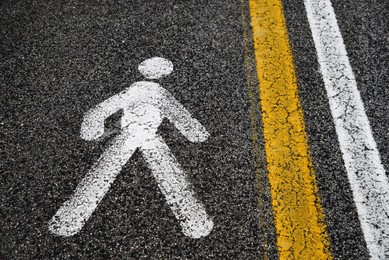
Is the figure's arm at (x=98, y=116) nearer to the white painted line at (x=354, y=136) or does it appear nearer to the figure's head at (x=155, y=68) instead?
the figure's head at (x=155, y=68)

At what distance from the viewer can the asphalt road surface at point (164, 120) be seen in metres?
2.09

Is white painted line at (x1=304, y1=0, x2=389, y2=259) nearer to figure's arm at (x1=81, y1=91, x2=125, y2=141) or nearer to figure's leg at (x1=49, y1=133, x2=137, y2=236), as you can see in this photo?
figure's leg at (x1=49, y1=133, x2=137, y2=236)

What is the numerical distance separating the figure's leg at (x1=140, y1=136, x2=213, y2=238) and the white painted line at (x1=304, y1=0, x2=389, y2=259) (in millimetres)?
768

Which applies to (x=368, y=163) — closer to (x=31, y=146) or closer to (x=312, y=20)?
(x=312, y=20)

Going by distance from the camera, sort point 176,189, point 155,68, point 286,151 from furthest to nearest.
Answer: point 155,68
point 286,151
point 176,189

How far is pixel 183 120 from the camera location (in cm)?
258

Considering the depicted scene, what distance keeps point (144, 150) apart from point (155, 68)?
71 cm

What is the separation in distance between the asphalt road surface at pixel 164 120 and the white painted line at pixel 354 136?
44mm

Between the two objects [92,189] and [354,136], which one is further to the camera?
[354,136]

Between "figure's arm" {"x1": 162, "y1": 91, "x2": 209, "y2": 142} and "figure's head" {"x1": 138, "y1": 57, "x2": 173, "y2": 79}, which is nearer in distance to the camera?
"figure's arm" {"x1": 162, "y1": 91, "x2": 209, "y2": 142}

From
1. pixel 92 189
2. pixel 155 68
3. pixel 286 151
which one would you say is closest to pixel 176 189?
pixel 92 189

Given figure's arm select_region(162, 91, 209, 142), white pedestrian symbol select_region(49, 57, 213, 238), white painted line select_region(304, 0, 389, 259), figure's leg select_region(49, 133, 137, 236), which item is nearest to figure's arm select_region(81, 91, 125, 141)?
white pedestrian symbol select_region(49, 57, 213, 238)

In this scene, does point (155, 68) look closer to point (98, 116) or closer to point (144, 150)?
point (98, 116)

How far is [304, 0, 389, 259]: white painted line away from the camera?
2086mm
